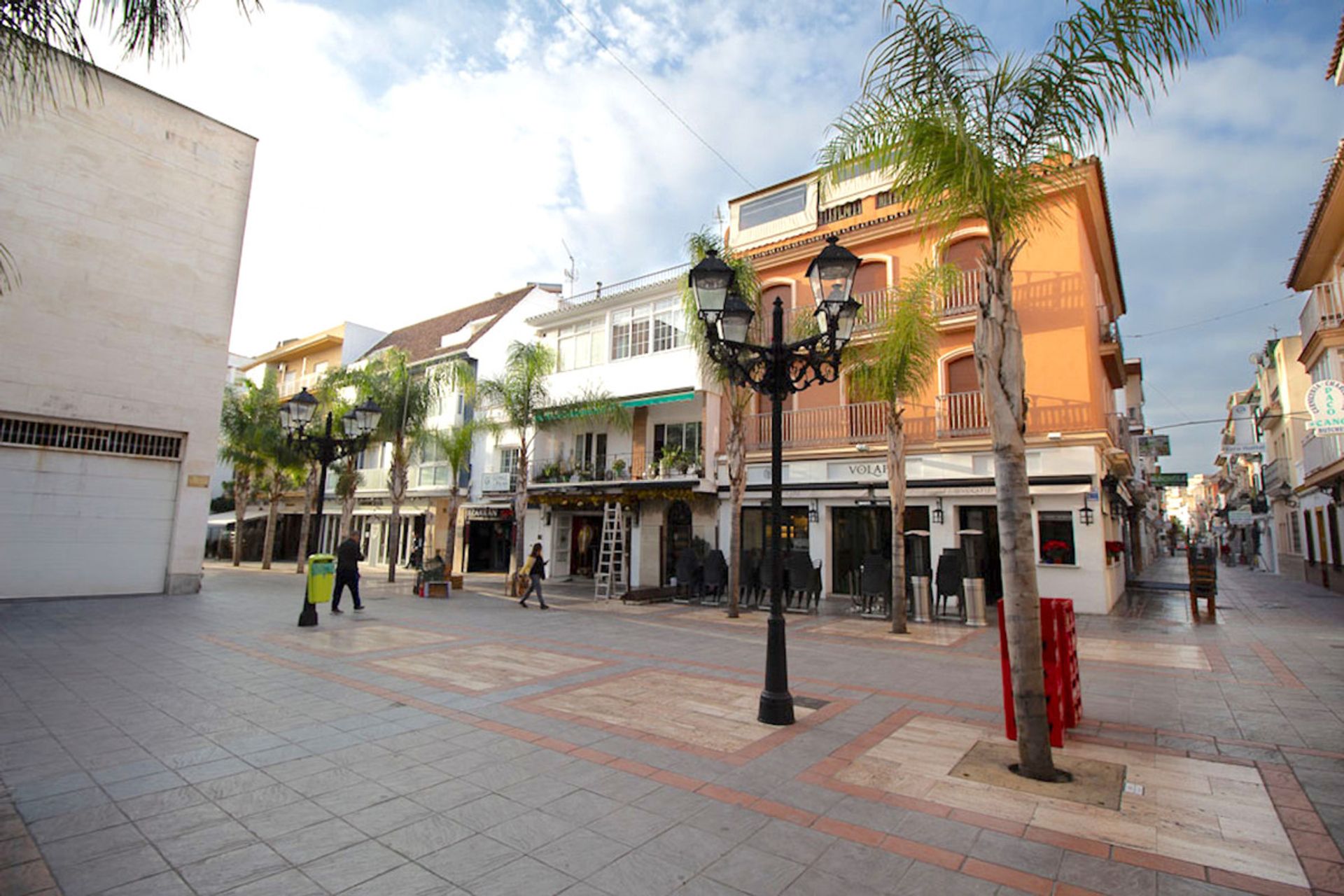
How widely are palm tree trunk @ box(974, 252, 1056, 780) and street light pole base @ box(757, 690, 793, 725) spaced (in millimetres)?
1867

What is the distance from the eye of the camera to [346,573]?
12961 millimetres

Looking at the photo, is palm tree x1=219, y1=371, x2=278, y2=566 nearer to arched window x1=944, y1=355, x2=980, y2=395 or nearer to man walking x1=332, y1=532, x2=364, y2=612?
man walking x1=332, y1=532, x2=364, y2=612

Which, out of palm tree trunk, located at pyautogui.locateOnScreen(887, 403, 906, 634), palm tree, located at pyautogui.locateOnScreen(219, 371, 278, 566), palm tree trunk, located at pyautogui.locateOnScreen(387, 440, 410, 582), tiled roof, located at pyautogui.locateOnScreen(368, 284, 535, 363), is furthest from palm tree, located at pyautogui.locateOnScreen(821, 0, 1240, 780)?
palm tree, located at pyautogui.locateOnScreen(219, 371, 278, 566)

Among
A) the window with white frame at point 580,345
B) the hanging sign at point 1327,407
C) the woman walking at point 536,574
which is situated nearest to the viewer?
the hanging sign at point 1327,407

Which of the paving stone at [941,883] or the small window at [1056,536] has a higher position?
the small window at [1056,536]

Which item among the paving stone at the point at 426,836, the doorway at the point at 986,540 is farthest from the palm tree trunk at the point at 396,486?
the paving stone at the point at 426,836

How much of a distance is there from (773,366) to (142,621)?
39.4 ft

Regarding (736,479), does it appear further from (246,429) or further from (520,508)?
(246,429)

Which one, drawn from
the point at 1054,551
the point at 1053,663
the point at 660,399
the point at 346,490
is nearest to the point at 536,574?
the point at 660,399

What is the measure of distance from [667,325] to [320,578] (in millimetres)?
12919

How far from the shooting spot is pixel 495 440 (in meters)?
25.4

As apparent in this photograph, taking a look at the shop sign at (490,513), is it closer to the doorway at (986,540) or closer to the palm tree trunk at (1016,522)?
the doorway at (986,540)

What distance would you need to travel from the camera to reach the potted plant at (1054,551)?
14.2 meters

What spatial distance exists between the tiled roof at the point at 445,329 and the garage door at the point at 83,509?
13544 millimetres
